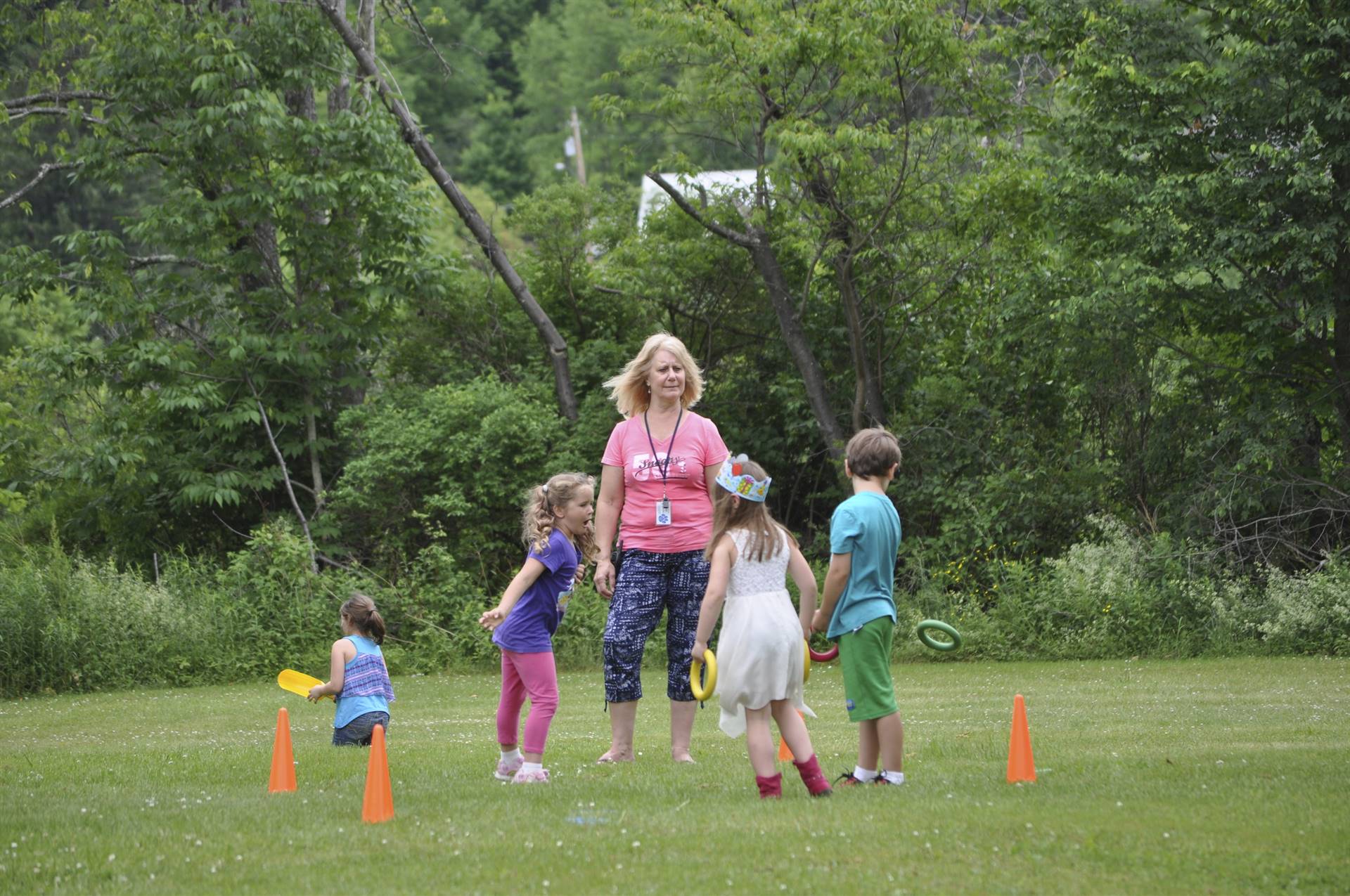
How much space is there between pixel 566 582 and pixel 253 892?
2742 millimetres

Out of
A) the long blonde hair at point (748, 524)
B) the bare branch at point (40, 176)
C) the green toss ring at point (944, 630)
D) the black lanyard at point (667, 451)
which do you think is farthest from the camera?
the bare branch at point (40, 176)

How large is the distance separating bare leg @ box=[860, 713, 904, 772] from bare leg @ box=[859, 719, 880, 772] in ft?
0.08

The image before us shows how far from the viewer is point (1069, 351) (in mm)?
17000

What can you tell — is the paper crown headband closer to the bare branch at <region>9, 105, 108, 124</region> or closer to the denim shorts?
the denim shorts

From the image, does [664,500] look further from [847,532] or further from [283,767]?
[283,767]

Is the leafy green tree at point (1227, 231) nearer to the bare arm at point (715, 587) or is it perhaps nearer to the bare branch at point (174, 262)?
the bare arm at point (715, 587)

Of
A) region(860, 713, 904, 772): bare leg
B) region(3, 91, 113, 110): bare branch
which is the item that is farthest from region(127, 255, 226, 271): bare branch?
region(860, 713, 904, 772): bare leg

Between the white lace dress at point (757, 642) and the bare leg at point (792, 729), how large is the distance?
1.8 inches

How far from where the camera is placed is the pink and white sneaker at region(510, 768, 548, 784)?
7.03 meters

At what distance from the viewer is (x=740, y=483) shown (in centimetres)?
629

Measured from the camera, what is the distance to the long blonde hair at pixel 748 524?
6266mm

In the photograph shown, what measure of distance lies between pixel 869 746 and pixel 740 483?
141cm

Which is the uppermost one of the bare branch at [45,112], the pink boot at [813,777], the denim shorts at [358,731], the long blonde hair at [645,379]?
the bare branch at [45,112]

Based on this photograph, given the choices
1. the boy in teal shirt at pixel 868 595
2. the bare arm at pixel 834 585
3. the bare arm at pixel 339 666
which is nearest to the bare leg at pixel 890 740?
the boy in teal shirt at pixel 868 595
